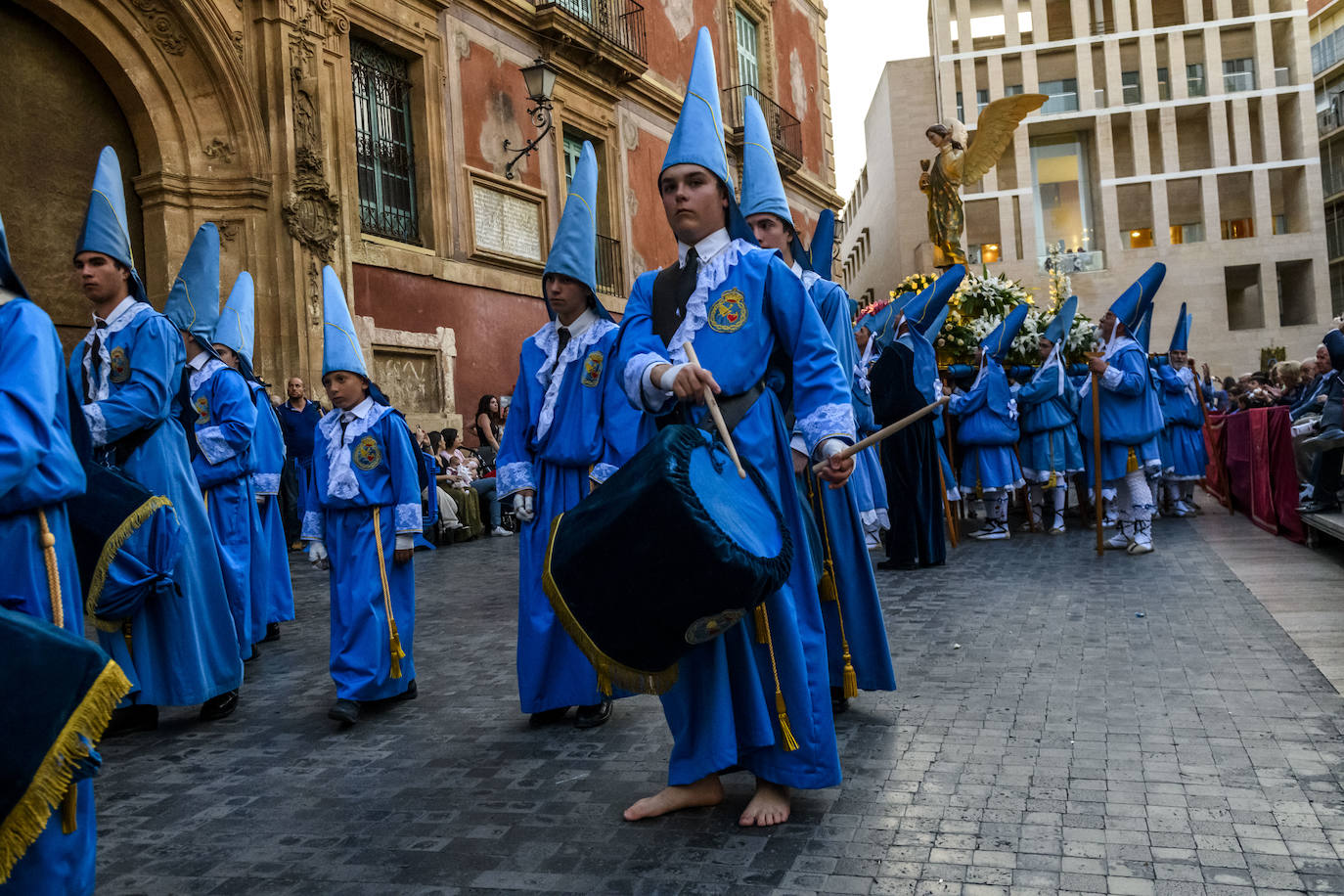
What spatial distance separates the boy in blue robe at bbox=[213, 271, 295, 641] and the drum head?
4908mm

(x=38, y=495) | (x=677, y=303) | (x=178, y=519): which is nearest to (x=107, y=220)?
(x=178, y=519)

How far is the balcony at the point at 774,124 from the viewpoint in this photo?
83.6 feet

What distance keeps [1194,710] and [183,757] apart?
4.27m

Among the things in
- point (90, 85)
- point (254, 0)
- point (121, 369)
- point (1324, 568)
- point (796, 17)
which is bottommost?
point (1324, 568)

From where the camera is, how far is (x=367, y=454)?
17.9 ft

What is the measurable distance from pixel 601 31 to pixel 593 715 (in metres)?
17.2

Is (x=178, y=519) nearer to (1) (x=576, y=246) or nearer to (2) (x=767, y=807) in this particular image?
(1) (x=576, y=246)

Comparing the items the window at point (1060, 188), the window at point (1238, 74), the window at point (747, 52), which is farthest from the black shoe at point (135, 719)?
the window at point (1238, 74)

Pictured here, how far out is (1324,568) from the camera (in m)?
8.02

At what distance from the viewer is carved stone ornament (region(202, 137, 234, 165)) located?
12930 millimetres

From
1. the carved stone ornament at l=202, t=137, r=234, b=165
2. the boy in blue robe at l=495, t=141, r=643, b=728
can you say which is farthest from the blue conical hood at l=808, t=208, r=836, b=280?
the carved stone ornament at l=202, t=137, r=234, b=165

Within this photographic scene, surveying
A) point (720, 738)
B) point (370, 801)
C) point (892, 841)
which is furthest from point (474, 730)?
point (892, 841)

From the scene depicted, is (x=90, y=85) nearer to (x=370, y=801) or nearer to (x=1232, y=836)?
(x=370, y=801)

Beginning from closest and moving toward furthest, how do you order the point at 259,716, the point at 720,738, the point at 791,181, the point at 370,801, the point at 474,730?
the point at 720,738, the point at 370,801, the point at 474,730, the point at 259,716, the point at 791,181
